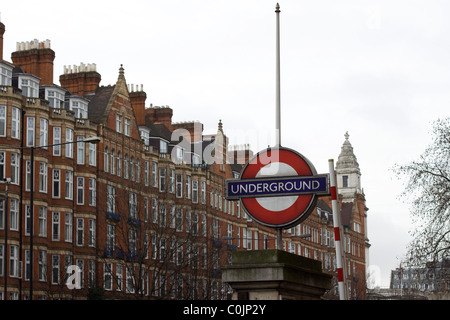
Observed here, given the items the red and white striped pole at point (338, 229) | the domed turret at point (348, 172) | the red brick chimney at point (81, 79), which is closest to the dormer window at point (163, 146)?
the red brick chimney at point (81, 79)

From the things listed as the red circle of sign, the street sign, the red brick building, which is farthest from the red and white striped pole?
the red brick building

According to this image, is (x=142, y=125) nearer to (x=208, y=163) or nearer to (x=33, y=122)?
(x=208, y=163)

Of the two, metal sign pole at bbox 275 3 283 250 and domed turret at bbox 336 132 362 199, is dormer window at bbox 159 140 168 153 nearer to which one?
metal sign pole at bbox 275 3 283 250

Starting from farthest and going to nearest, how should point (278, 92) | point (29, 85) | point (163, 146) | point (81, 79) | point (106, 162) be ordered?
point (163, 146) < point (81, 79) < point (106, 162) < point (29, 85) < point (278, 92)

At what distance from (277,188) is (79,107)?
189ft

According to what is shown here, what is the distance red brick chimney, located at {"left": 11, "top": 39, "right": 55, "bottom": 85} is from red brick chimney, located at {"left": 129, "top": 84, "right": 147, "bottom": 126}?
542 inches

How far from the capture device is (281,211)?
1174cm

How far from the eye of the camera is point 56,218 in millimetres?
64312

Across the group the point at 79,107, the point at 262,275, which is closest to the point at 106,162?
the point at 79,107

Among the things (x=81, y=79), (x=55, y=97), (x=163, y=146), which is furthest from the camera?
(x=163, y=146)

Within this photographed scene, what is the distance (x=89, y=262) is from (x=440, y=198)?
28.1 metres

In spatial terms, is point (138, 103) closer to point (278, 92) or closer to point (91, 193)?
point (91, 193)

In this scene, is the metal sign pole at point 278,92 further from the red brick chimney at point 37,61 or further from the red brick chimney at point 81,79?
the red brick chimney at point 81,79
